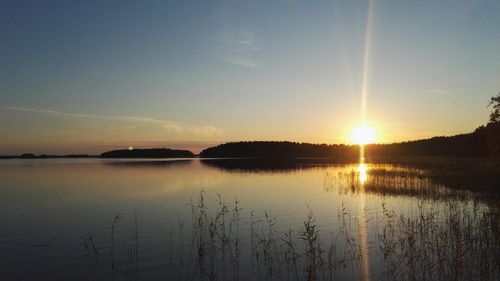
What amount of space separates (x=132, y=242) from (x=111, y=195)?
19.2 metres

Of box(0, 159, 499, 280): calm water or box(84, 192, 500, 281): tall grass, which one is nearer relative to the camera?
box(84, 192, 500, 281): tall grass

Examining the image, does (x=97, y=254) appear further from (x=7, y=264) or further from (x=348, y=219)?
(x=348, y=219)

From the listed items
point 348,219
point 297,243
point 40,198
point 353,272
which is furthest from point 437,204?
point 40,198

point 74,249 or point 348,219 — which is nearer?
point 74,249

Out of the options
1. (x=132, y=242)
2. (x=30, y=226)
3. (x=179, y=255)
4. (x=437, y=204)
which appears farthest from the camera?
(x=437, y=204)

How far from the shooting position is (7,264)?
47.1 feet

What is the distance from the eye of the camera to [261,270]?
1345cm

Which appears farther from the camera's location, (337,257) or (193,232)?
(193,232)

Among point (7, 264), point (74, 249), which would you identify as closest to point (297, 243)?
point (74, 249)

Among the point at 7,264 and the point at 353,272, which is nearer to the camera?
the point at 353,272

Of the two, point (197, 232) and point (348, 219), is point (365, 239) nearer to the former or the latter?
point (348, 219)

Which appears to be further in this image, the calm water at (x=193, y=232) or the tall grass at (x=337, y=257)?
the calm water at (x=193, y=232)

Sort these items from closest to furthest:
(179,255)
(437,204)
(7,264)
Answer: (7,264)
(179,255)
(437,204)

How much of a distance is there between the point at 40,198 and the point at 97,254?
2142 centimetres
